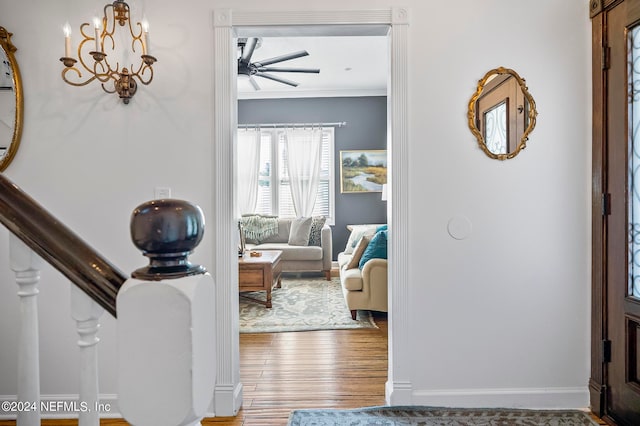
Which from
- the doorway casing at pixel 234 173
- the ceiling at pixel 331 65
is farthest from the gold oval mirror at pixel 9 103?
the ceiling at pixel 331 65

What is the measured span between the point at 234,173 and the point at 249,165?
4731 millimetres

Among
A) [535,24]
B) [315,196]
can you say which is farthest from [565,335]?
[315,196]

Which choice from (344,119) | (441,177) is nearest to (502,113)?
(441,177)

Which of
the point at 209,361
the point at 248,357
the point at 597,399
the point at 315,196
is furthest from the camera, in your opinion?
the point at 315,196

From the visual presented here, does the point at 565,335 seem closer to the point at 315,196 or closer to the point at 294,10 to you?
the point at 294,10

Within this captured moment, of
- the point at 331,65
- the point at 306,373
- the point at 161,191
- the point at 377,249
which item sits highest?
the point at 331,65

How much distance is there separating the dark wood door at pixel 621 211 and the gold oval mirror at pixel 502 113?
1.27 ft

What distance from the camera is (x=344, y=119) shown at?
6.80 metres

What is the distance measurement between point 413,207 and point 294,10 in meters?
1.29

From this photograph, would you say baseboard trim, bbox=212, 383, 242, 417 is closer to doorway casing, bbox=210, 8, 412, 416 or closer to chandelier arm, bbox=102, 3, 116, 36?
doorway casing, bbox=210, 8, 412, 416

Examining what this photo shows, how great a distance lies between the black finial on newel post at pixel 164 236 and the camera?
0.48 m

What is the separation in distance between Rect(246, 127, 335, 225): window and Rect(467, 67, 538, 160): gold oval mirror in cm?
472

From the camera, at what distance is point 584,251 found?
221cm

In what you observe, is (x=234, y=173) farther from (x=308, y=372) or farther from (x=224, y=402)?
(x=308, y=372)
